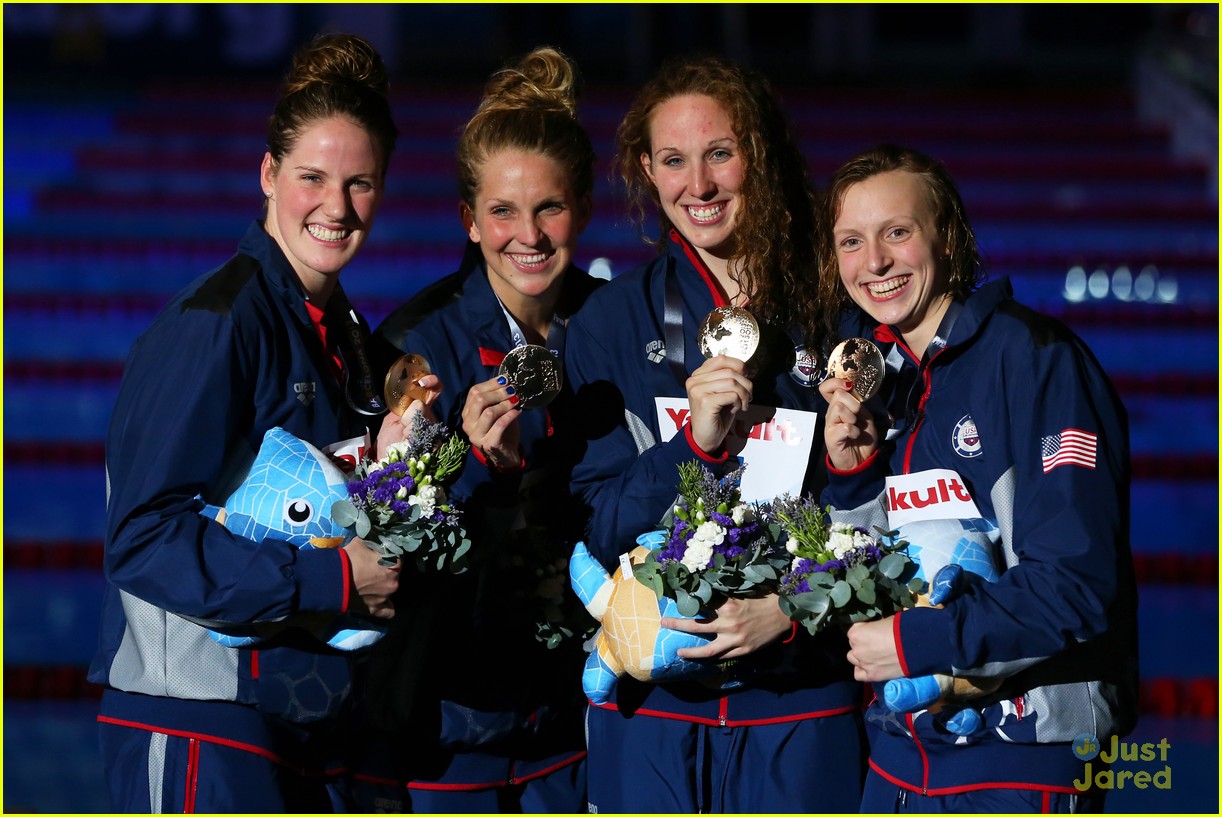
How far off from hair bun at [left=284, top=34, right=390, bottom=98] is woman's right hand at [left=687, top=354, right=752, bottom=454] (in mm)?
912

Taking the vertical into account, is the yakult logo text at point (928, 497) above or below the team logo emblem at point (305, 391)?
below

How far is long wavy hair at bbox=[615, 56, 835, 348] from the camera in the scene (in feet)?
9.73

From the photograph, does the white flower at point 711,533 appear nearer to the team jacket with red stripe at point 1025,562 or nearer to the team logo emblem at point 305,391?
the team jacket with red stripe at point 1025,562

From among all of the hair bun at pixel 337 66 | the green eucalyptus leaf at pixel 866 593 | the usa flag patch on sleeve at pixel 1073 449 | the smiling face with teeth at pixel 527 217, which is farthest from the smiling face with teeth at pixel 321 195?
the usa flag patch on sleeve at pixel 1073 449

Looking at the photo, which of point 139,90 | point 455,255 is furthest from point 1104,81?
point 139,90

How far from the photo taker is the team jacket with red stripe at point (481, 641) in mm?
2896

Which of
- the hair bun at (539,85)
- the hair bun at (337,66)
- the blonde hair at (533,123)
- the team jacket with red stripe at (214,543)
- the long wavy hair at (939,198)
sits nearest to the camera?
the team jacket with red stripe at (214,543)

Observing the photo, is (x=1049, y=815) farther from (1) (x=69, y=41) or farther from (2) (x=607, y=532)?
(1) (x=69, y=41)

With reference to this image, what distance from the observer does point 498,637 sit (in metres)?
3.00

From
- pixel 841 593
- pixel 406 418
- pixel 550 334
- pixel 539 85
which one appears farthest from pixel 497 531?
pixel 539 85

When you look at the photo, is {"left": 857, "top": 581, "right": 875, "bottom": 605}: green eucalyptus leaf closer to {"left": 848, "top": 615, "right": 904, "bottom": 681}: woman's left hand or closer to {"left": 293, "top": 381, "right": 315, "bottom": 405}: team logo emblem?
{"left": 848, "top": 615, "right": 904, "bottom": 681}: woman's left hand

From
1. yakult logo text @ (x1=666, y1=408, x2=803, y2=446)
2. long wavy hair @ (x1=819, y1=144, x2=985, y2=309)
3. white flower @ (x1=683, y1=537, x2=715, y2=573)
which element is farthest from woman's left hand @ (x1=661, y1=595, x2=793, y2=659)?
long wavy hair @ (x1=819, y1=144, x2=985, y2=309)

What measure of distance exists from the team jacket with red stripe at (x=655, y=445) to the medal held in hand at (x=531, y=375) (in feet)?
0.69

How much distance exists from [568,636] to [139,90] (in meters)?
12.3
